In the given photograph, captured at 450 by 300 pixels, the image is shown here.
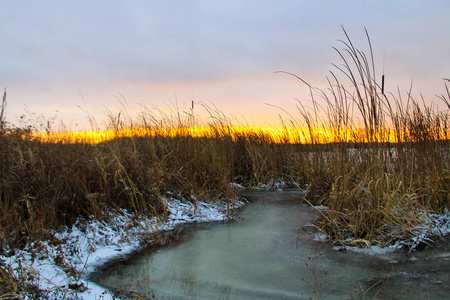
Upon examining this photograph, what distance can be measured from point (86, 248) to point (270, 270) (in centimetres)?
152

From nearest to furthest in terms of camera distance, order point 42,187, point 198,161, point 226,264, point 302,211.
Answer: point 226,264, point 42,187, point 302,211, point 198,161

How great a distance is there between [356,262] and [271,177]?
141 inches

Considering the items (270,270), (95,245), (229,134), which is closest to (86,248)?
(95,245)

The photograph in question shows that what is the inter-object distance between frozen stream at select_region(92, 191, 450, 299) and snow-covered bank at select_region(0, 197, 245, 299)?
0.60 ft

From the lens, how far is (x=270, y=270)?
2.39 meters

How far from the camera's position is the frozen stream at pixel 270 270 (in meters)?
2.06

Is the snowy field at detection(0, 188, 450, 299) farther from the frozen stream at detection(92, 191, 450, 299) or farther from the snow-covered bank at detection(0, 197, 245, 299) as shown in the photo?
the frozen stream at detection(92, 191, 450, 299)

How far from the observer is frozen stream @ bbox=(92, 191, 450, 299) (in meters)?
2.06

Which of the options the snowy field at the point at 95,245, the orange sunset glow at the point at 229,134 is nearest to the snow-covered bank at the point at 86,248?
the snowy field at the point at 95,245

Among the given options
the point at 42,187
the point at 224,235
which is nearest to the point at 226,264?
the point at 224,235

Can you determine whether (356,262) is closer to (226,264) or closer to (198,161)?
(226,264)

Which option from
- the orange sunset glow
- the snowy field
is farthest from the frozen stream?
the orange sunset glow

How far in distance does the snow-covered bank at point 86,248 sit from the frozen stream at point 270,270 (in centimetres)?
18

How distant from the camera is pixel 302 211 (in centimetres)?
417
